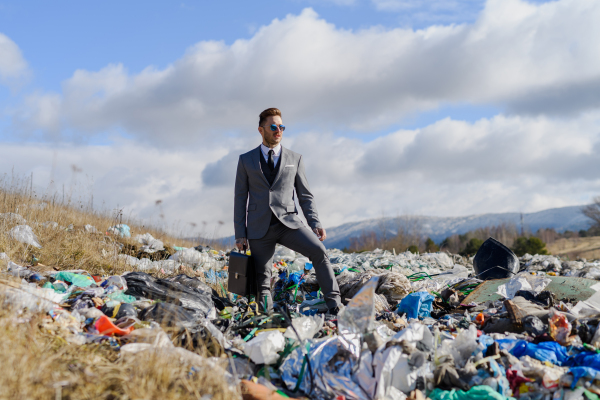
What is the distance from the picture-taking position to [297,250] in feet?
13.0

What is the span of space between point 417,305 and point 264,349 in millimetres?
1915

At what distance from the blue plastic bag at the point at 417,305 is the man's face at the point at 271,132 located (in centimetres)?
198

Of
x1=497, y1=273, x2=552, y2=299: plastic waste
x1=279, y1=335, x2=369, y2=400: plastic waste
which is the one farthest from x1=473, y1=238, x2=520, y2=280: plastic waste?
x1=279, y1=335, x2=369, y2=400: plastic waste

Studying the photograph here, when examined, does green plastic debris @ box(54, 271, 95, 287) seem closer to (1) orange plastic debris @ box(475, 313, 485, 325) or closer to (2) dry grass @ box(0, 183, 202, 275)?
(2) dry grass @ box(0, 183, 202, 275)

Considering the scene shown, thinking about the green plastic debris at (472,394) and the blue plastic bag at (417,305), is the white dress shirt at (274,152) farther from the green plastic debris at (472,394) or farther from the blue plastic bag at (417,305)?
the green plastic debris at (472,394)

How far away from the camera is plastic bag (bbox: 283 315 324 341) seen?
10.6 feet

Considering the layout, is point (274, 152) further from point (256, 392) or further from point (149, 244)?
point (149, 244)

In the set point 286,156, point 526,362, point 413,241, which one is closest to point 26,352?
point 286,156

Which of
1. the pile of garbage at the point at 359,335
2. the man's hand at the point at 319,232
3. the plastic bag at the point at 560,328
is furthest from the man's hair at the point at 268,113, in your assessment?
the plastic bag at the point at 560,328

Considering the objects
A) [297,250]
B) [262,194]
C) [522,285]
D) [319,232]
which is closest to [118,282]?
[262,194]

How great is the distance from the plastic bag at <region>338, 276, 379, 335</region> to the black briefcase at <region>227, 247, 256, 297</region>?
4.19 ft

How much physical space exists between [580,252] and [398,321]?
1719 inches

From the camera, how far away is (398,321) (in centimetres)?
384

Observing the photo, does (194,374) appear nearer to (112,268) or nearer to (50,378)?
(50,378)
